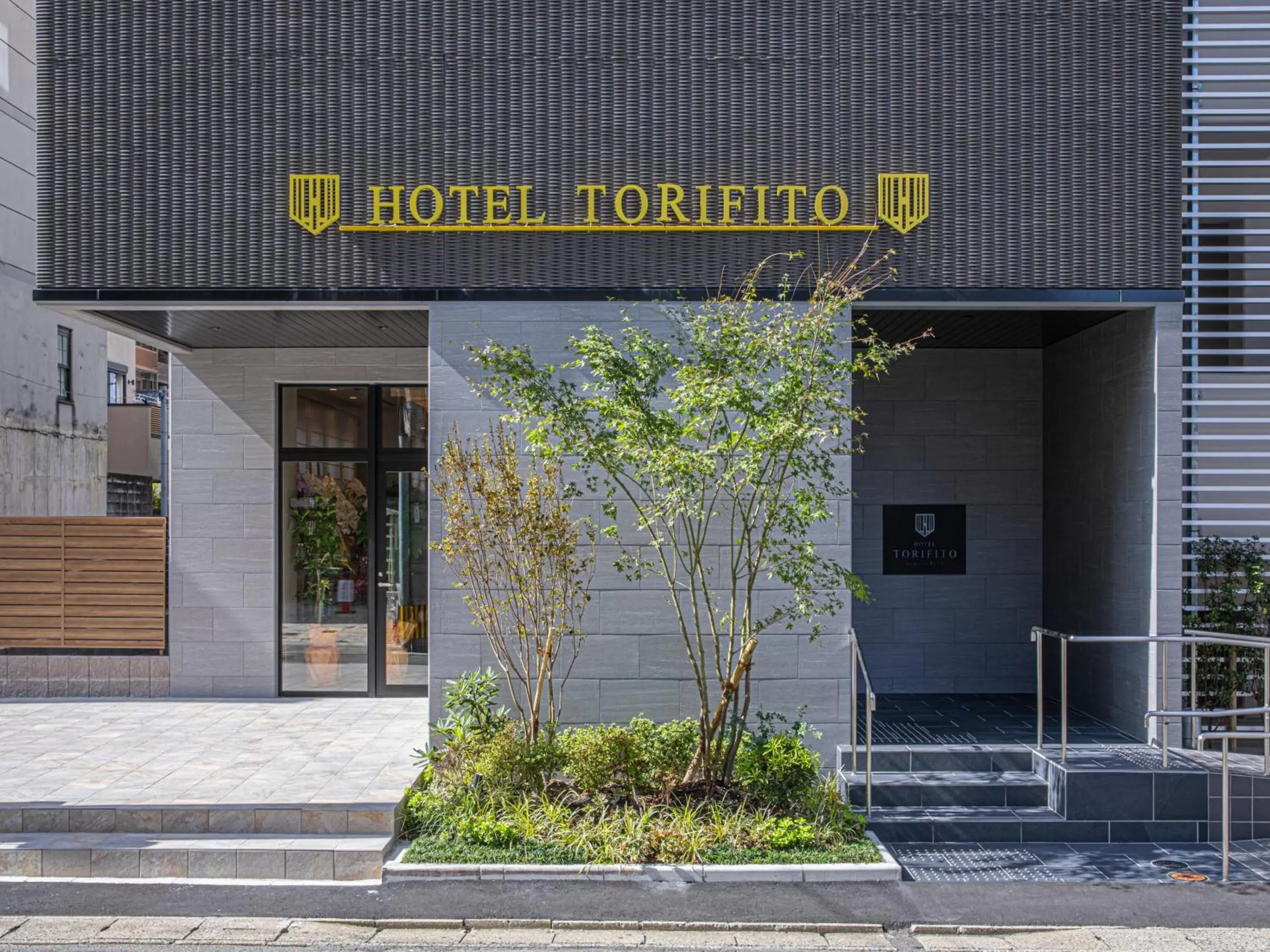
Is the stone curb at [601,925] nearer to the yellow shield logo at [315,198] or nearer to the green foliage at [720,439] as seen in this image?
the green foliage at [720,439]

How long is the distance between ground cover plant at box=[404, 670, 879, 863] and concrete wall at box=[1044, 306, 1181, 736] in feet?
10.3

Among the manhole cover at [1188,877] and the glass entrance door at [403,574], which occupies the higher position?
the glass entrance door at [403,574]

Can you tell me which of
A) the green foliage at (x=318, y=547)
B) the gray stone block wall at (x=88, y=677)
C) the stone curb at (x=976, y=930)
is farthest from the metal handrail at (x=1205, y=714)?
the gray stone block wall at (x=88, y=677)

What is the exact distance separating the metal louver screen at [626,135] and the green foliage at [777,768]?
361 cm

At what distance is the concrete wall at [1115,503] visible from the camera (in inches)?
347

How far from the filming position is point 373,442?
447 inches

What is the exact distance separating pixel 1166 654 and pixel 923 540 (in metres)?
3.24

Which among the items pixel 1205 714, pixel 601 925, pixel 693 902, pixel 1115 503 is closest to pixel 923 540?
pixel 1115 503

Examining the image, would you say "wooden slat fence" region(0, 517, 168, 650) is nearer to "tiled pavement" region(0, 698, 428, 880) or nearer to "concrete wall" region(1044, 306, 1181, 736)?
"tiled pavement" region(0, 698, 428, 880)

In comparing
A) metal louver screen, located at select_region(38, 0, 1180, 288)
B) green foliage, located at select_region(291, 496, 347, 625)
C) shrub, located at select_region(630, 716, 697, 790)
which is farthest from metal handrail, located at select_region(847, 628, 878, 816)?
green foliage, located at select_region(291, 496, 347, 625)

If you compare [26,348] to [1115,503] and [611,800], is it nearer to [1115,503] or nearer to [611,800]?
[611,800]

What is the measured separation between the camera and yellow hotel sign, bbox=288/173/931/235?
8.81 metres

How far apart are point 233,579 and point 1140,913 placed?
8616 mm

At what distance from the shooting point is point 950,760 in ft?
27.6
